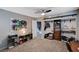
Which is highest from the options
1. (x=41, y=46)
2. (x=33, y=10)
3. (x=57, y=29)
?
(x=33, y=10)

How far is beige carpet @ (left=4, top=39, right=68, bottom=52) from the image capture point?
167 centimetres

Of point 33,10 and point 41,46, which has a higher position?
point 33,10

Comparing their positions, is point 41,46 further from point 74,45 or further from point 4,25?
point 4,25

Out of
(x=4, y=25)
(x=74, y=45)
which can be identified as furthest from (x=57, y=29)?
(x=4, y=25)

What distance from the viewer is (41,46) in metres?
1.69

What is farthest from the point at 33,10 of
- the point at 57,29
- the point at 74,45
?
the point at 74,45

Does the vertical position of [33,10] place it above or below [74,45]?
above

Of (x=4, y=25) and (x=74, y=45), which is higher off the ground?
(x=4, y=25)

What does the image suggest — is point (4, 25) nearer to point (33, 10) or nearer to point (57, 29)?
point (33, 10)

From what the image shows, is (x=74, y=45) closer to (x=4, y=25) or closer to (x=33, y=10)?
(x=33, y=10)
